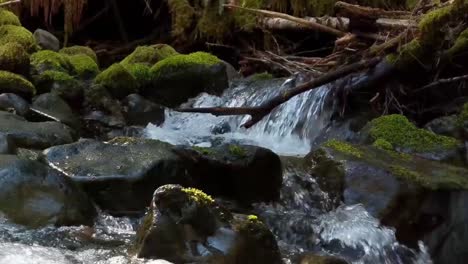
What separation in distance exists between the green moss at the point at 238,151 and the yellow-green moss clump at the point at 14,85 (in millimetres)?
2828

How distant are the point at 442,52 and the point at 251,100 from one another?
2.19 metres

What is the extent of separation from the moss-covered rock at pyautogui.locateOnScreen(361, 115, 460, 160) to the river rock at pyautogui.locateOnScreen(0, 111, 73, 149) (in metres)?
2.47

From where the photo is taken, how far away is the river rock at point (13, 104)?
6.02 m

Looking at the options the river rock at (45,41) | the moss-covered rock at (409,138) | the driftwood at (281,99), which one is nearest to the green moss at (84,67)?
the river rock at (45,41)

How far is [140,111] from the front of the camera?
280 inches

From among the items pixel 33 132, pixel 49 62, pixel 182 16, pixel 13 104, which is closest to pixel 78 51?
pixel 49 62

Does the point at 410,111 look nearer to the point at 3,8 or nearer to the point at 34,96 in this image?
the point at 34,96

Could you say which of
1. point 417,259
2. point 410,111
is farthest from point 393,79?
point 417,259

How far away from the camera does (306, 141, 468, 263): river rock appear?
13.1 feet

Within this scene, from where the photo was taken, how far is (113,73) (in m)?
7.38

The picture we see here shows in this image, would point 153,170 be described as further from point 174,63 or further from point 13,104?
point 174,63

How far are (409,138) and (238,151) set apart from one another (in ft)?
4.90

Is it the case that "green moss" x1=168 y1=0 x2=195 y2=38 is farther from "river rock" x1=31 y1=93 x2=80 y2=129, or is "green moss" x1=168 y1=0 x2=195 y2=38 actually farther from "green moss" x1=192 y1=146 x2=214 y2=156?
"green moss" x1=192 y1=146 x2=214 y2=156

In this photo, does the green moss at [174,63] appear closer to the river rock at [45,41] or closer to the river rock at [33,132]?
the river rock at [45,41]
